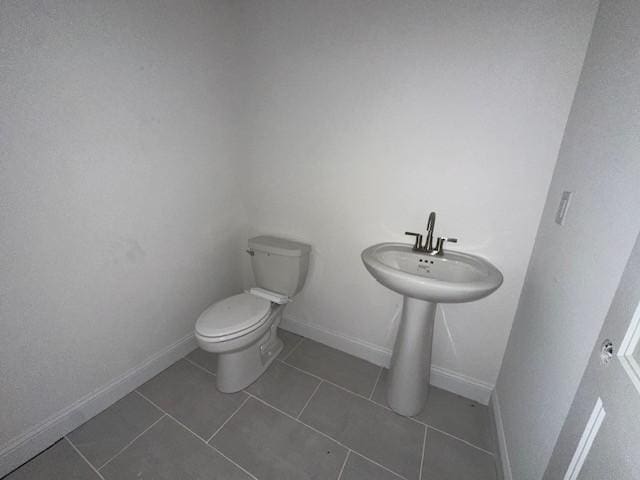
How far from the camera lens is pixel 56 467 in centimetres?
107

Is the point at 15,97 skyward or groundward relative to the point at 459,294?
skyward

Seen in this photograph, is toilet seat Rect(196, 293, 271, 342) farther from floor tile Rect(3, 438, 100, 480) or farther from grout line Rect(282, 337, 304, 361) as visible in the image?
floor tile Rect(3, 438, 100, 480)

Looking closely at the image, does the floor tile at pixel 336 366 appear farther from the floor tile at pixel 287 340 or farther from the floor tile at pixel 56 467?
the floor tile at pixel 56 467

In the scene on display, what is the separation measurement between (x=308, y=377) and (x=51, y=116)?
1726mm

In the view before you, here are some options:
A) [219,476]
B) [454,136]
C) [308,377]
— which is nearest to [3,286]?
[219,476]

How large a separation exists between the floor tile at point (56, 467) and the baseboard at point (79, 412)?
0.03 m

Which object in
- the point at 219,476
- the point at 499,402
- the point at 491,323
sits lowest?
the point at 219,476

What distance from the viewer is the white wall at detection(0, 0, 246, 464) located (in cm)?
96

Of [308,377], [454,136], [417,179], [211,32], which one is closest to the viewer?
[454,136]

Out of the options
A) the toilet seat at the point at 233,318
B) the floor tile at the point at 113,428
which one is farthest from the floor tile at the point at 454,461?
the floor tile at the point at 113,428

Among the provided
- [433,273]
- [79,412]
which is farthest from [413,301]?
[79,412]

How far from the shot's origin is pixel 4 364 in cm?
100

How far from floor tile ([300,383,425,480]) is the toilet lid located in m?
0.56

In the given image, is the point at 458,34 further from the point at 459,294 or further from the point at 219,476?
the point at 219,476
